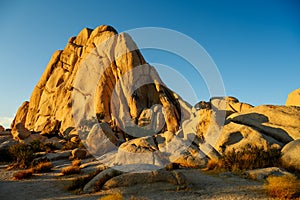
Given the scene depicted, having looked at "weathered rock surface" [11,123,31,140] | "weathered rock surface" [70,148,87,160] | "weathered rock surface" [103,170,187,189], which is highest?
"weathered rock surface" [11,123,31,140]

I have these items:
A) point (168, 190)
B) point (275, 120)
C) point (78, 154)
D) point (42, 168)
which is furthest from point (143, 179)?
point (78, 154)

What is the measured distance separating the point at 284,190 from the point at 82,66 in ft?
147

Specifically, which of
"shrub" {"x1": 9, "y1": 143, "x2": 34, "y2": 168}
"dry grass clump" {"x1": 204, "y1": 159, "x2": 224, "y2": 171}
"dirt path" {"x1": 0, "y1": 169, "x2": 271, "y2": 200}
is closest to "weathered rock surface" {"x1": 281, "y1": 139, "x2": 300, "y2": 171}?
"dry grass clump" {"x1": 204, "y1": 159, "x2": 224, "y2": 171}

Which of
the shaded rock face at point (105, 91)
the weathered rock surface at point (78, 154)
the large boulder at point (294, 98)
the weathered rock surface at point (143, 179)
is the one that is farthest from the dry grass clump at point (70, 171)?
the large boulder at point (294, 98)

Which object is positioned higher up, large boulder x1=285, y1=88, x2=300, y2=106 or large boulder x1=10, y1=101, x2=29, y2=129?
large boulder x1=10, y1=101, x2=29, y2=129

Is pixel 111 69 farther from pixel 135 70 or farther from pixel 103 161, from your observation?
pixel 103 161

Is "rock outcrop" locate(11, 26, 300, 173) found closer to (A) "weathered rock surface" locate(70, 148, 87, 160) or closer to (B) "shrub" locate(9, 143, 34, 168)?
(A) "weathered rock surface" locate(70, 148, 87, 160)

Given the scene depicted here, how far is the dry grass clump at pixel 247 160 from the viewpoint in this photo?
42.9 feet

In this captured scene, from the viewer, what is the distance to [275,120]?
17.2 meters

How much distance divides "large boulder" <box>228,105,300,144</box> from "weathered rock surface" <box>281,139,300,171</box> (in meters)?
2.44

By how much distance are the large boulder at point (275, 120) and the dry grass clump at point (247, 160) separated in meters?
2.25

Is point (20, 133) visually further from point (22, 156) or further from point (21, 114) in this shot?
point (21, 114)

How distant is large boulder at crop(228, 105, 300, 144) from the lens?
52.3 feet

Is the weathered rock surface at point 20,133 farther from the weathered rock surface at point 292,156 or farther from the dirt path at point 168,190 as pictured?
the weathered rock surface at point 292,156
